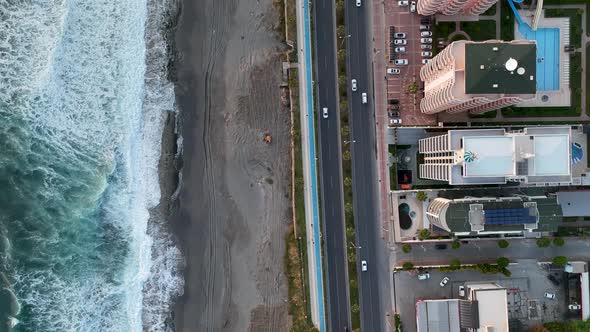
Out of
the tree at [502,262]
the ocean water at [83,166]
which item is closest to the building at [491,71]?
the tree at [502,262]

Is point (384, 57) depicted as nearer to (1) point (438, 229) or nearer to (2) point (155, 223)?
(1) point (438, 229)

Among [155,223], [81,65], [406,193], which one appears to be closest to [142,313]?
[155,223]

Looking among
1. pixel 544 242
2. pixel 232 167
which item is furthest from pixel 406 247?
pixel 232 167

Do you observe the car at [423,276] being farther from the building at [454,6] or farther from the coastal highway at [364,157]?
the building at [454,6]

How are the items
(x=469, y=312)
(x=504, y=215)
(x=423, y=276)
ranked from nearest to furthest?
(x=504, y=215), (x=469, y=312), (x=423, y=276)

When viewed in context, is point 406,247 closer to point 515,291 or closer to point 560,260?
point 515,291

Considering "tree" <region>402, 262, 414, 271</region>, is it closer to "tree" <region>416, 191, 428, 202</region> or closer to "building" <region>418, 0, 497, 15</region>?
"tree" <region>416, 191, 428, 202</region>

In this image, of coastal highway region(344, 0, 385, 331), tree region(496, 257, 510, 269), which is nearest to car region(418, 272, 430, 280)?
coastal highway region(344, 0, 385, 331)
